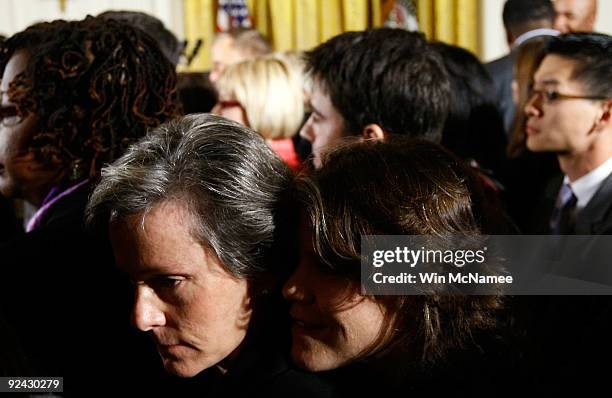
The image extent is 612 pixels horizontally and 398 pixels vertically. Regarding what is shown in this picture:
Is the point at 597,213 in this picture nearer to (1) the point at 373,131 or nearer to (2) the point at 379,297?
(1) the point at 373,131

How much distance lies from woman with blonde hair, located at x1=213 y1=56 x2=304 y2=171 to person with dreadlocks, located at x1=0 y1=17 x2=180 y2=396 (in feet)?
3.37

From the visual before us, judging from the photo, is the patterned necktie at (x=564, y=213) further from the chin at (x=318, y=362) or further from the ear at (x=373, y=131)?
the chin at (x=318, y=362)

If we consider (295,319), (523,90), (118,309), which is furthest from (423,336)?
(523,90)

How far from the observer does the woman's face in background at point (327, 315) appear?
1043mm

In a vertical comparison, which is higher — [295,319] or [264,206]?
[264,206]

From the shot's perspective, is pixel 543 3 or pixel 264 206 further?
pixel 543 3

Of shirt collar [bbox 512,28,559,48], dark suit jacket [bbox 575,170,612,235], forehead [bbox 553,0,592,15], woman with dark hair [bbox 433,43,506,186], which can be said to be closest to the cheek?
dark suit jacket [bbox 575,170,612,235]

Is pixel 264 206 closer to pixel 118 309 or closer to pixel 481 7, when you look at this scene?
pixel 118 309

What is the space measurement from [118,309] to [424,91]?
89 centimetres

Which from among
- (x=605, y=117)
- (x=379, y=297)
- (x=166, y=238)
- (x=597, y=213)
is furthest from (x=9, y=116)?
(x=605, y=117)

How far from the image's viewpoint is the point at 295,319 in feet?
3.59

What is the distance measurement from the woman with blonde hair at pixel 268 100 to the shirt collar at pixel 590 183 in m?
0.95

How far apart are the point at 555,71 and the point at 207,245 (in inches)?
52.8

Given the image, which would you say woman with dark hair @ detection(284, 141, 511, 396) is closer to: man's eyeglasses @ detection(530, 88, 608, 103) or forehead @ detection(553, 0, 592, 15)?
man's eyeglasses @ detection(530, 88, 608, 103)
